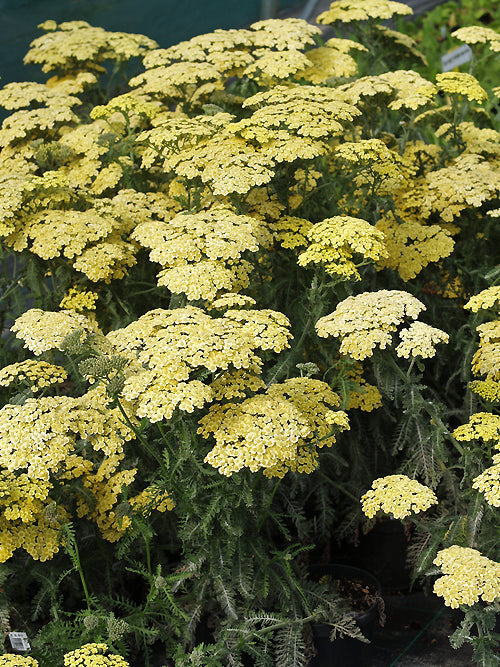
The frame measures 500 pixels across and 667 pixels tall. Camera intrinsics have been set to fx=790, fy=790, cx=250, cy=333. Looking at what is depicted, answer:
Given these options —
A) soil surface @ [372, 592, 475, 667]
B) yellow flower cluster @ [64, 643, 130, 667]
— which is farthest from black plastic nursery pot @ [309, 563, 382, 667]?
A: yellow flower cluster @ [64, 643, 130, 667]

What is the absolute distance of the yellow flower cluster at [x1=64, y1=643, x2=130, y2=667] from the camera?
243 centimetres

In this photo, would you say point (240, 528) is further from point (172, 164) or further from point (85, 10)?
point (85, 10)

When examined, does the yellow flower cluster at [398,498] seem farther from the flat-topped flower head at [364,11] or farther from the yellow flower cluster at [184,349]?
the flat-topped flower head at [364,11]

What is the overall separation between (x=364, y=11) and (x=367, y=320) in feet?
8.66

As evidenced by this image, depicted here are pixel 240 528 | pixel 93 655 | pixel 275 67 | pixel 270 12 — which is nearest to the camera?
pixel 93 655

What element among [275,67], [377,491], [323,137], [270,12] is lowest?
[377,491]

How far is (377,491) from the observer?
290 centimetres

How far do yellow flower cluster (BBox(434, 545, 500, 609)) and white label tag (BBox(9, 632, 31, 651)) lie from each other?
4.93 feet

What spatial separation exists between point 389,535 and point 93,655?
6.08 feet

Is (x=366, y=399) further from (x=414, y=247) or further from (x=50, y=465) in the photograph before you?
(x=50, y=465)

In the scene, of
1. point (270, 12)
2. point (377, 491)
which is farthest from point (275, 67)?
point (270, 12)

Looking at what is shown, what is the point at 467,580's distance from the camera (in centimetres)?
254

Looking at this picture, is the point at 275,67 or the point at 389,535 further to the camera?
the point at 275,67

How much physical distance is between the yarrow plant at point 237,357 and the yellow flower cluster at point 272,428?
1cm
